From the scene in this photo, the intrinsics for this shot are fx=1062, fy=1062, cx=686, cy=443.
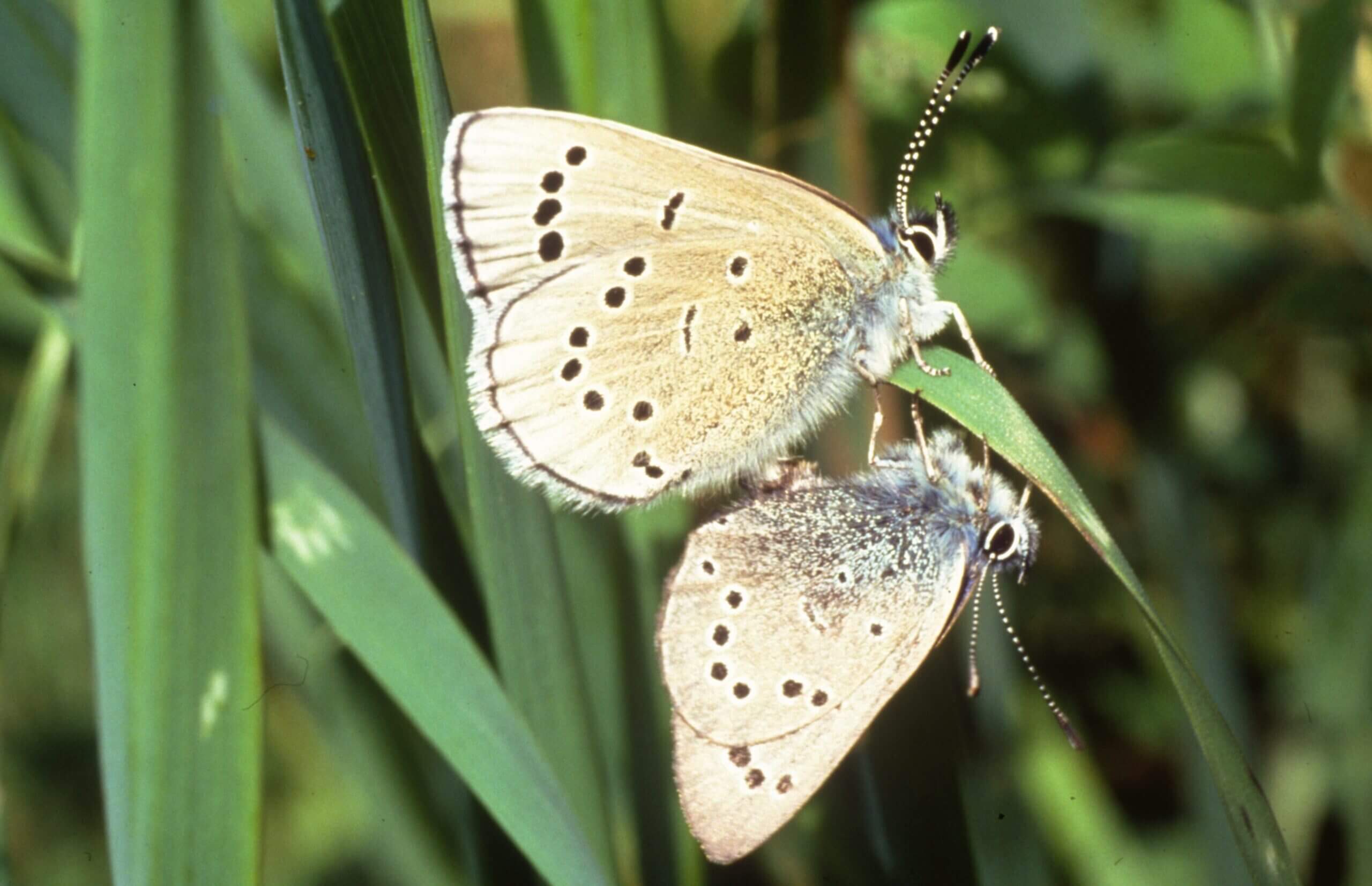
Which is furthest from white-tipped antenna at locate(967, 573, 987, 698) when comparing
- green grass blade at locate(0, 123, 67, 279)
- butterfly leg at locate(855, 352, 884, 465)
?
green grass blade at locate(0, 123, 67, 279)

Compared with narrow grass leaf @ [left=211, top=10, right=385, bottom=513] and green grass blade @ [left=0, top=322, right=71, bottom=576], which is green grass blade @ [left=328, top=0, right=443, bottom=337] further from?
green grass blade @ [left=0, top=322, right=71, bottom=576]

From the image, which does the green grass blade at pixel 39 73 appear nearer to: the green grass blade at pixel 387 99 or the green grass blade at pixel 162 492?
the green grass blade at pixel 162 492

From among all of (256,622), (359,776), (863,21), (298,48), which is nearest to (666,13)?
A: (863,21)

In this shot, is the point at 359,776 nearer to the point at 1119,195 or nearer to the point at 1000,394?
the point at 1000,394

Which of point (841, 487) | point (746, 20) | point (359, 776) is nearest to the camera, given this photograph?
point (841, 487)

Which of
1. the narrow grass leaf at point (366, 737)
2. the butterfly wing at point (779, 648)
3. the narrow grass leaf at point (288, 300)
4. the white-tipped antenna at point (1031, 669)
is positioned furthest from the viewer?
the narrow grass leaf at point (366, 737)

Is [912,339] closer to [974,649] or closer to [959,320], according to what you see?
[959,320]

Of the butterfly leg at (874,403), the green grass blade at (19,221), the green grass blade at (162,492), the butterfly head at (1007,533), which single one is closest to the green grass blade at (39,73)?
the green grass blade at (19,221)
